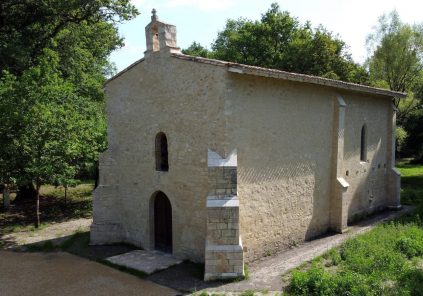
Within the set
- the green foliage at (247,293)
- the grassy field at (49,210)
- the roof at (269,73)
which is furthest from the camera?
the grassy field at (49,210)

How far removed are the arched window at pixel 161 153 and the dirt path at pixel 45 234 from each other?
18.7 ft

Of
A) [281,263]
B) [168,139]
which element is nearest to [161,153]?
[168,139]

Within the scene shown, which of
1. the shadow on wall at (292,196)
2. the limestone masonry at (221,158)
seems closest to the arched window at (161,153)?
the limestone masonry at (221,158)

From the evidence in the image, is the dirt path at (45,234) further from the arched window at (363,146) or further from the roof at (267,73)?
the arched window at (363,146)

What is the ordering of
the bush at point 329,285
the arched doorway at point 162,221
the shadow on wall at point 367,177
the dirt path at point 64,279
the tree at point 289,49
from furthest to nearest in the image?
the tree at point 289,49
the shadow on wall at point 367,177
the arched doorway at point 162,221
the dirt path at point 64,279
the bush at point 329,285

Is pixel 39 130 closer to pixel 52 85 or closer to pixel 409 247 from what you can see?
pixel 52 85

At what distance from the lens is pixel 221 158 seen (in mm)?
11023

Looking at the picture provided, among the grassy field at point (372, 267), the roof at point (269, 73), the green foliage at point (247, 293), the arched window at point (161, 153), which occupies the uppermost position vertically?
the roof at point (269, 73)

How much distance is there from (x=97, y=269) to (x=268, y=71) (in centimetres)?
803

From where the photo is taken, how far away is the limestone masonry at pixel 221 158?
435 inches

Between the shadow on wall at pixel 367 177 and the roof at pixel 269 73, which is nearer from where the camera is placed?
the roof at pixel 269 73

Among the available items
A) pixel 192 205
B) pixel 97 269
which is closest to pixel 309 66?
pixel 192 205

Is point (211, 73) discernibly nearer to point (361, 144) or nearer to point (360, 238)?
point (360, 238)

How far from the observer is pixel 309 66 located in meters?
29.8
